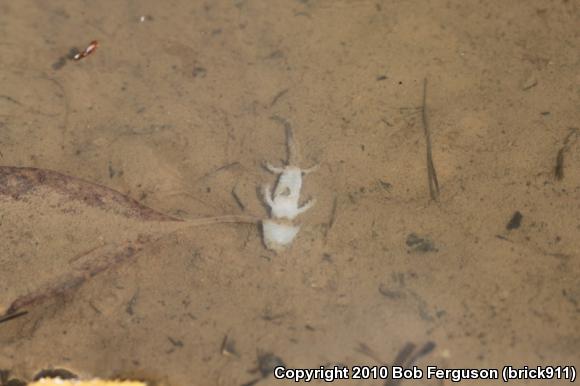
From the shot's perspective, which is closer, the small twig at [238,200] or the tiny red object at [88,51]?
the small twig at [238,200]

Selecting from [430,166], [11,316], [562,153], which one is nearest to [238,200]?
[430,166]

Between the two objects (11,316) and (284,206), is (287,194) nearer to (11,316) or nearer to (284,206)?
(284,206)

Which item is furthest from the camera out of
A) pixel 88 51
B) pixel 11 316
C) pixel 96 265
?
pixel 88 51

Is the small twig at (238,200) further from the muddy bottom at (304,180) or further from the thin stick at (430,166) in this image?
the thin stick at (430,166)

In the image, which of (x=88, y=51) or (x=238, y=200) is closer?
(x=238, y=200)

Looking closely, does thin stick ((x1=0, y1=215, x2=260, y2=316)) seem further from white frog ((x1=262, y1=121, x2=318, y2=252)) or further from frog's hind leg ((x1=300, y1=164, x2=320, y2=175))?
frog's hind leg ((x1=300, y1=164, x2=320, y2=175))

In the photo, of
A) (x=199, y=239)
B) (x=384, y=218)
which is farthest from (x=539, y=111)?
(x=199, y=239)

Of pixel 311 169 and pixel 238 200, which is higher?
pixel 311 169

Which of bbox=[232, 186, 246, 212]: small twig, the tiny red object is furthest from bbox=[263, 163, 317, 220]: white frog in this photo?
the tiny red object

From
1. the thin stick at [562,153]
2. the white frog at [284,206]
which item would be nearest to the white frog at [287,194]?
the white frog at [284,206]

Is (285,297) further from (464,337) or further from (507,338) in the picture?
(507,338)

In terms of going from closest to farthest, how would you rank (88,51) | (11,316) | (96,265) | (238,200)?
1. (11,316)
2. (96,265)
3. (238,200)
4. (88,51)

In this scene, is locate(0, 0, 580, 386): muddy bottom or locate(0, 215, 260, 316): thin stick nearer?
locate(0, 0, 580, 386): muddy bottom
